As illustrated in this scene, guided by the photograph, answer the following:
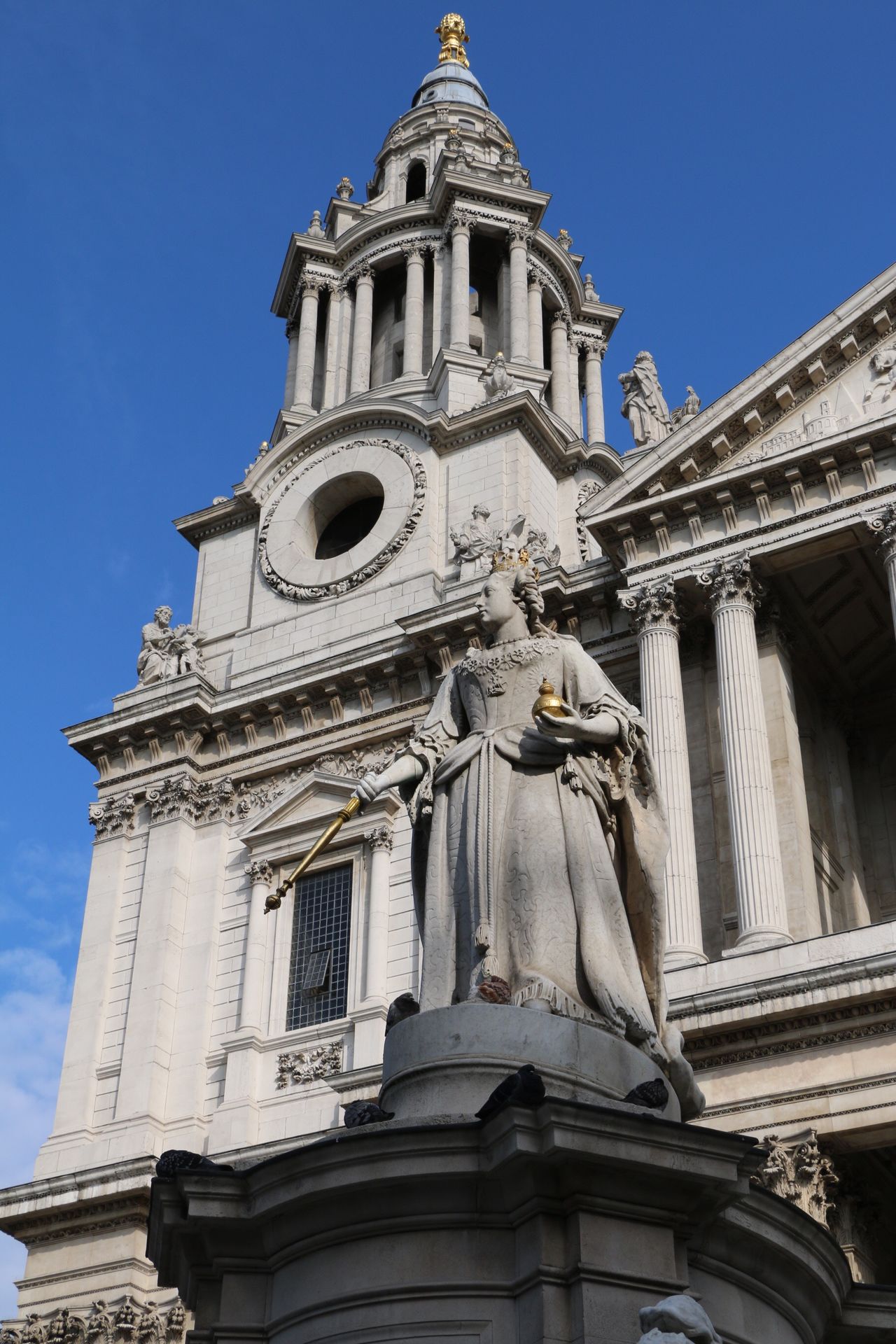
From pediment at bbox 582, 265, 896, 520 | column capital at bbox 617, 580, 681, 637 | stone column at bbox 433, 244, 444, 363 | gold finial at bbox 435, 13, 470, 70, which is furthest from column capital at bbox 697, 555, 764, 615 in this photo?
gold finial at bbox 435, 13, 470, 70

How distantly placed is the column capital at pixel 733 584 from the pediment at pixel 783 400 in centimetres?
161

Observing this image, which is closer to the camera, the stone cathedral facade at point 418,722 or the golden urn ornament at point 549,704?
the golden urn ornament at point 549,704

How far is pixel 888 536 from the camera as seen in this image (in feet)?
86.7

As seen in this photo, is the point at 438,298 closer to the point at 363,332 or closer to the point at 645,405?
the point at 363,332

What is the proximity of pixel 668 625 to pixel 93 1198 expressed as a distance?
41.6 feet

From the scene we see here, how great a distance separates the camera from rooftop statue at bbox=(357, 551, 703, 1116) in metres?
10.0

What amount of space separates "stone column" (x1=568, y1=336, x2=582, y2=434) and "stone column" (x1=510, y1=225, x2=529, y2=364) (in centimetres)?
219

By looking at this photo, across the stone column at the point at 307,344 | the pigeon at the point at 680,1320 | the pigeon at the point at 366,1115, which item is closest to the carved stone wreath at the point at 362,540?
the stone column at the point at 307,344

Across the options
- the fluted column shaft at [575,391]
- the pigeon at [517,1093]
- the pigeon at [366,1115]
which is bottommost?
the pigeon at [517,1093]

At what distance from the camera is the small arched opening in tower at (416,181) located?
4744cm

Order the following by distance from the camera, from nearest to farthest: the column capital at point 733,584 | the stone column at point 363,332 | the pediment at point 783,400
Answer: the column capital at point 733,584, the pediment at point 783,400, the stone column at point 363,332

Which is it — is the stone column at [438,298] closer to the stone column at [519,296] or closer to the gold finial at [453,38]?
the stone column at [519,296]

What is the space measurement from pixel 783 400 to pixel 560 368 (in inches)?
579

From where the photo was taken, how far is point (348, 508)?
37344mm
